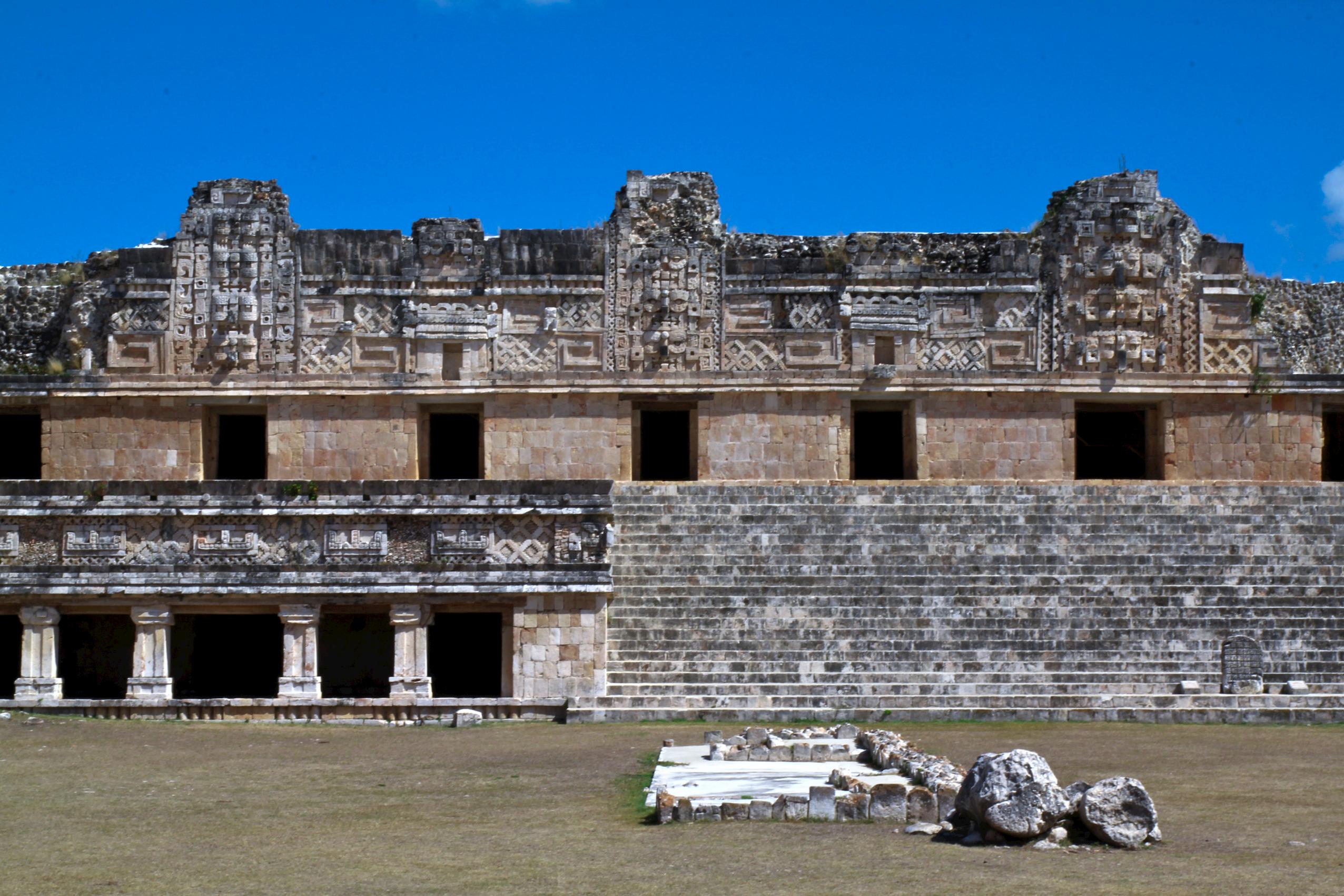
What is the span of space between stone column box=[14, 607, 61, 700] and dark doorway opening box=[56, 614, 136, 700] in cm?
187

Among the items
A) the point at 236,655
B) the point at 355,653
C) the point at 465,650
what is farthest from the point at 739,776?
the point at 236,655

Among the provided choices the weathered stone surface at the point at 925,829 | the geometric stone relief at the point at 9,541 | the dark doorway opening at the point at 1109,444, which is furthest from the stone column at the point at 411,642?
the dark doorway opening at the point at 1109,444

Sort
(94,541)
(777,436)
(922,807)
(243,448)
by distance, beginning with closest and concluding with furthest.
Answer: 1. (922,807)
2. (94,541)
3. (777,436)
4. (243,448)

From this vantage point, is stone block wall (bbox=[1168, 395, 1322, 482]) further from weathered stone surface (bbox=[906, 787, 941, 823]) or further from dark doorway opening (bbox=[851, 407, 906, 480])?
weathered stone surface (bbox=[906, 787, 941, 823])

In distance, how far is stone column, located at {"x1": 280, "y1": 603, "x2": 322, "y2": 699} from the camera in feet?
49.5

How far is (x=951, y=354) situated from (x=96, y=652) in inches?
411

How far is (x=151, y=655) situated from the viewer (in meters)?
15.2

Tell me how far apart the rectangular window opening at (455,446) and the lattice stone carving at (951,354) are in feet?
20.1

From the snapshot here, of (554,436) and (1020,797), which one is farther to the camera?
(554,436)

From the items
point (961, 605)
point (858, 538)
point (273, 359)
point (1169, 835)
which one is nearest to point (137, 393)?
point (273, 359)

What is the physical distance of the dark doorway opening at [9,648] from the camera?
58.2 feet

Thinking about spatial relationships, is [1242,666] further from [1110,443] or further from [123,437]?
[123,437]

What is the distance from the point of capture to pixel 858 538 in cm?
1656

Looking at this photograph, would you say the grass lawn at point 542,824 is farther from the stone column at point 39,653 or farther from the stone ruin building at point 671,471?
the stone column at point 39,653
